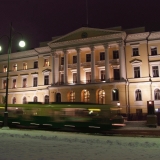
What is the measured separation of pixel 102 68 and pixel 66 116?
2391 centimetres

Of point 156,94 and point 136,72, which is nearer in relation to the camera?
point 156,94

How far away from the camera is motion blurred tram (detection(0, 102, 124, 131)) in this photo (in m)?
23.9

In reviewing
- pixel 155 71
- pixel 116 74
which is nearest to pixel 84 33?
pixel 116 74

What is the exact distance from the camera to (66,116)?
25797 millimetres

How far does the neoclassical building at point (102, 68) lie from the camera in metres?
43.9

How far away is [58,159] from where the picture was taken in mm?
8961

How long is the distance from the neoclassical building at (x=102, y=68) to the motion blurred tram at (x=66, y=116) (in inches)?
735

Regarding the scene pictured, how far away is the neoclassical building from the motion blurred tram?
1867 centimetres

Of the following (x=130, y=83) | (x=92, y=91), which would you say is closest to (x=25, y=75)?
(x=92, y=91)

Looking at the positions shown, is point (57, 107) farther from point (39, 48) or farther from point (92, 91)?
point (39, 48)

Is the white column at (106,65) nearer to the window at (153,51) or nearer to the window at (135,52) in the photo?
the window at (135,52)

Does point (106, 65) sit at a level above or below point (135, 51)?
below

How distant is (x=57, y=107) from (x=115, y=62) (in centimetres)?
2330

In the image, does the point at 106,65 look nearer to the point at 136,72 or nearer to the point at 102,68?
the point at 102,68
